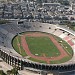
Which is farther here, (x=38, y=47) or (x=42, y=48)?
(x=38, y=47)

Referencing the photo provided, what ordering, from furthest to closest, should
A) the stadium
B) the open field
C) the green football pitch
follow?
1. the green football pitch
2. the open field
3. the stadium

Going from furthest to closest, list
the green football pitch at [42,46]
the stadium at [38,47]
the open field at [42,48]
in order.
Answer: the green football pitch at [42,46]
the open field at [42,48]
the stadium at [38,47]

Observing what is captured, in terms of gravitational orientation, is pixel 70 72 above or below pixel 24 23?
below

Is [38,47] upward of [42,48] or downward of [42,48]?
upward

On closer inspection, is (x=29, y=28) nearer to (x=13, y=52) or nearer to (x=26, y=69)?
(x=13, y=52)

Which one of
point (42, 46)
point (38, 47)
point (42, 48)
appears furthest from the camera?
point (42, 46)

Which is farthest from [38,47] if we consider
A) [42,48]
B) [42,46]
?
[42,46]

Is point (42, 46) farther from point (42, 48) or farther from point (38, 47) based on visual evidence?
point (42, 48)

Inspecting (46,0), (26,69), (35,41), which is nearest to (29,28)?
(35,41)
